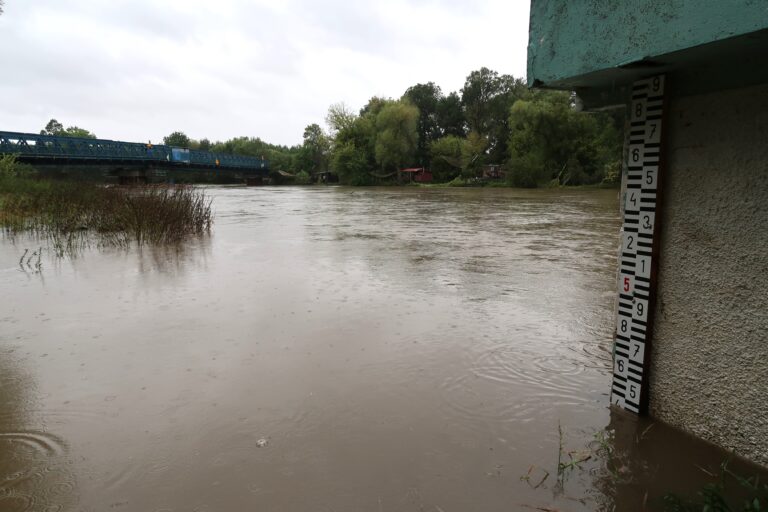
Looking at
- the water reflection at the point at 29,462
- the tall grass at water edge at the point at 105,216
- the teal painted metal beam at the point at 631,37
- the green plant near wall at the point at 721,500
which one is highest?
the teal painted metal beam at the point at 631,37

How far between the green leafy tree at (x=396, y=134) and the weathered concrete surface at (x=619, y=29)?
206 ft

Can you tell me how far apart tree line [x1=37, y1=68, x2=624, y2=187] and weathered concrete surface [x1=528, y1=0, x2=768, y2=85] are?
37.2 m

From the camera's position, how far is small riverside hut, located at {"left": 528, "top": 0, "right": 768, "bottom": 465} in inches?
92.7

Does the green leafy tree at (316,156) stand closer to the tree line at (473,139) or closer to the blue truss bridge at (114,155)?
the tree line at (473,139)

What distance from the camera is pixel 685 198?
270cm

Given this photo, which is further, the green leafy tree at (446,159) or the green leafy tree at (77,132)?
the green leafy tree at (77,132)

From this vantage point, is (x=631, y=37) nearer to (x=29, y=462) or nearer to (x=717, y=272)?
(x=717, y=272)

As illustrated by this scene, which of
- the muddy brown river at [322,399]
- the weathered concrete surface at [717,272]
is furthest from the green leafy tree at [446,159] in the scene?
the weathered concrete surface at [717,272]

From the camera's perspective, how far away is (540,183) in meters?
48.9

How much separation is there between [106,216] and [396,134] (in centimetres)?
5534

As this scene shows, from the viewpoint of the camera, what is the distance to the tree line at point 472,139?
50656 millimetres

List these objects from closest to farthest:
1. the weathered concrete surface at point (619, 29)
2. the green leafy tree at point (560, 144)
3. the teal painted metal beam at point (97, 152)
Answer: the weathered concrete surface at point (619, 29), the teal painted metal beam at point (97, 152), the green leafy tree at point (560, 144)

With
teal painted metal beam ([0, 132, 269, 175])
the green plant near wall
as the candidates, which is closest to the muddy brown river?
the green plant near wall

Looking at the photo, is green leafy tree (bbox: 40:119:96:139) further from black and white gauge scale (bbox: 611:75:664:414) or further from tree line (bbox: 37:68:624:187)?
black and white gauge scale (bbox: 611:75:664:414)
